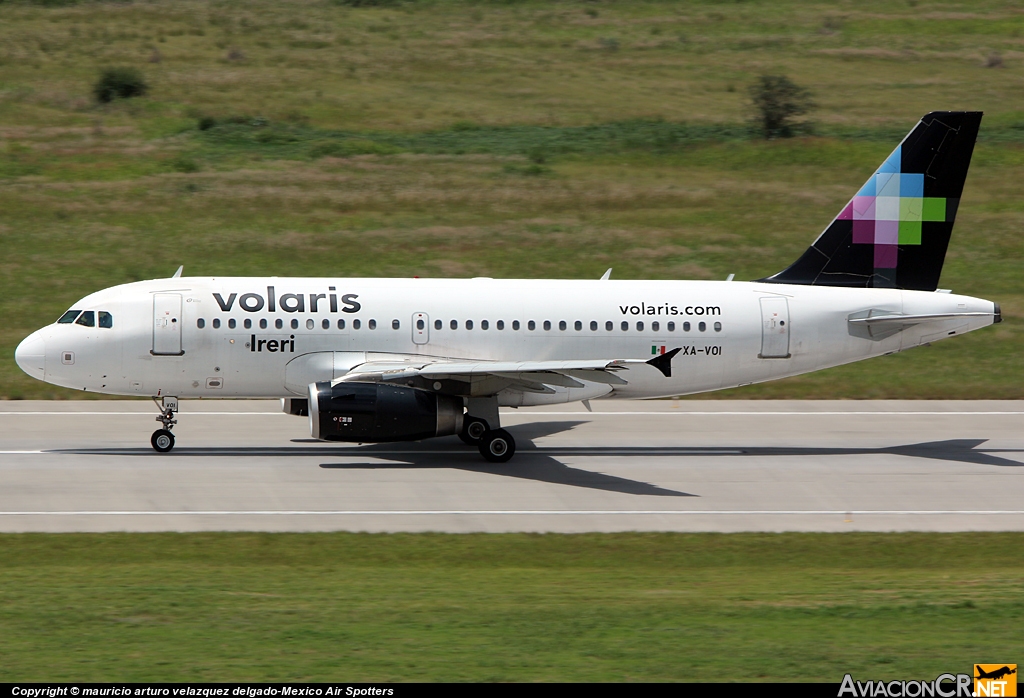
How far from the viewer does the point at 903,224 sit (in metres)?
29.4

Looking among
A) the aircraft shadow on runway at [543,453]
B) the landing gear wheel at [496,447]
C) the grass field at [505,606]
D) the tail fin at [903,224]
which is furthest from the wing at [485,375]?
the tail fin at [903,224]

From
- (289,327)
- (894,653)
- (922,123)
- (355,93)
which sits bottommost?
(894,653)

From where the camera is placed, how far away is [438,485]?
24391mm

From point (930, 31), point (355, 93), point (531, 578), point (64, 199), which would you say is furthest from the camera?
point (930, 31)

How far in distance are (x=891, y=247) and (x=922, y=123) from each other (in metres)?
3.06

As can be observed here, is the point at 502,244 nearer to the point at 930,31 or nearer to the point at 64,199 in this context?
the point at 64,199

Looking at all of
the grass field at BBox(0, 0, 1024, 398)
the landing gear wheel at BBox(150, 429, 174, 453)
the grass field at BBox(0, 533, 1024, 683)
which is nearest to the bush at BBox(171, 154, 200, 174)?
the grass field at BBox(0, 0, 1024, 398)

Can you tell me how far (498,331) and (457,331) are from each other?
931 mm

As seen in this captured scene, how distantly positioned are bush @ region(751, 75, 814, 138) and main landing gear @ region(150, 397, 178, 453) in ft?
148

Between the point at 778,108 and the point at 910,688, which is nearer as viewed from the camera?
the point at 910,688

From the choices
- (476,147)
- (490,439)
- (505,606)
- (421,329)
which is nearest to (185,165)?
(476,147)

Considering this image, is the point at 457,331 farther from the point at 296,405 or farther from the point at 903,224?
the point at 903,224

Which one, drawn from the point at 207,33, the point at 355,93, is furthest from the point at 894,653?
the point at 207,33

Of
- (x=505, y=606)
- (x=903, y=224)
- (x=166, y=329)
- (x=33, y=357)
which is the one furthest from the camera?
(x=903, y=224)
